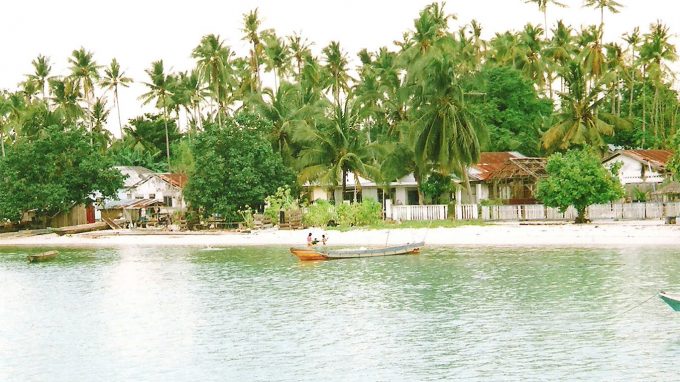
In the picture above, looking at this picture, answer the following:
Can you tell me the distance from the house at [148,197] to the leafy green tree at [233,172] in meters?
9.92

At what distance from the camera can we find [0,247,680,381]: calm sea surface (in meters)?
21.6

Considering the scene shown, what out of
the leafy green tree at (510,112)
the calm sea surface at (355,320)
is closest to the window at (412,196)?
the leafy green tree at (510,112)

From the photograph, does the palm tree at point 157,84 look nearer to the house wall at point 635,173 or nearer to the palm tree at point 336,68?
the palm tree at point 336,68

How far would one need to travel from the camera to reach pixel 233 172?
2454 inches

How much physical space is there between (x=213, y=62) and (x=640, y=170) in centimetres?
3963

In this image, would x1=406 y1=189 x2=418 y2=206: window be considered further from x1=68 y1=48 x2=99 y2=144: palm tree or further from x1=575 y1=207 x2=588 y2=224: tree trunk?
x1=68 y1=48 x2=99 y2=144: palm tree

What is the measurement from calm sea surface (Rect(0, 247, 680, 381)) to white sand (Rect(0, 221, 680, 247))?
141 inches

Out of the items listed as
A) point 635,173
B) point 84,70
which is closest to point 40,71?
point 84,70

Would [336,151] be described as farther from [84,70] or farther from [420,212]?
[84,70]

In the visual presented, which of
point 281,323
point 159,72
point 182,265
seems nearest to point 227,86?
point 159,72

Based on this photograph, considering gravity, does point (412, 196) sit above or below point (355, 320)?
above

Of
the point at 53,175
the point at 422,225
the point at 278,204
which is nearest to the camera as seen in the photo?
the point at 422,225

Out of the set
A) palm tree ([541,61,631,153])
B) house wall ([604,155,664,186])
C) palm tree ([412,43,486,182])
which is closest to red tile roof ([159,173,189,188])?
palm tree ([412,43,486,182])

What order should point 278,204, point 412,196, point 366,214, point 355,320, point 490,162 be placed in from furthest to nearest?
point 412,196 < point 490,162 < point 278,204 < point 366,214 < point 355,320
